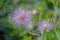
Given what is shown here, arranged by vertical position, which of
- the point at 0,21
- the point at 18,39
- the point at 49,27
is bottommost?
the point at 18,39

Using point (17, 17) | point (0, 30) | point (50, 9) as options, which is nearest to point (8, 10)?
point (0, 30)

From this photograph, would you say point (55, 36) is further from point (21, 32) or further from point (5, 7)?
point (5, 7)

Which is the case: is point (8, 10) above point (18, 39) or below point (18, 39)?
above

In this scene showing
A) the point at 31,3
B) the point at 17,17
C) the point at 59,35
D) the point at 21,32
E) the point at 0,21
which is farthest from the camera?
the point at 31,3

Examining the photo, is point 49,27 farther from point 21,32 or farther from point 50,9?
point 50,9

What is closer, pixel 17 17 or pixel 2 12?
pixel 17 17

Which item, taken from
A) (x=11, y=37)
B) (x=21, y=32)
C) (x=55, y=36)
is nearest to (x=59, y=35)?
(x=55, y=36)

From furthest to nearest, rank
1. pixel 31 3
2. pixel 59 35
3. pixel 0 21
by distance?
pixel 31 3 → pixel 0 21 → pixel 59 35

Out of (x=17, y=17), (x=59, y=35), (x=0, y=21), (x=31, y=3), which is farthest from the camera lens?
(x=31, y=3)

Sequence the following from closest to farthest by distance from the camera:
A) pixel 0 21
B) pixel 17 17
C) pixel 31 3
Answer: pixel 17 17, pixel 0 21, pixel 31 3
